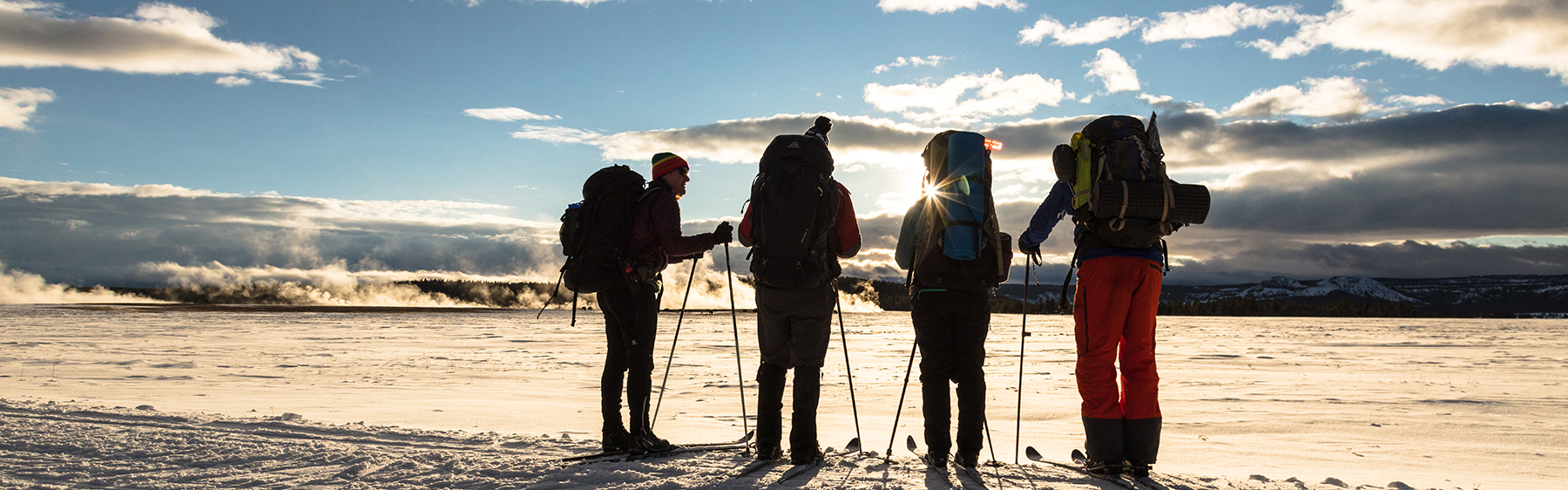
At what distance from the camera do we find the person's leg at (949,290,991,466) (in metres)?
4.36

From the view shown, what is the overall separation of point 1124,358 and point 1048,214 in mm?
928

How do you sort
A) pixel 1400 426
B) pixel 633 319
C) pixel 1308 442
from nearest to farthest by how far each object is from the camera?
pixel 633 319
pixel 1308 442
pixel 1400 426

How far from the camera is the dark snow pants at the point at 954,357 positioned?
4.36 m

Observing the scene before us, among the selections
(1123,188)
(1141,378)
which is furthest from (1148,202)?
(1141,378)

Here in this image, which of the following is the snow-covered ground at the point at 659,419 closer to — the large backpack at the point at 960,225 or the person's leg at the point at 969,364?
the person's leg at the point at 969,364

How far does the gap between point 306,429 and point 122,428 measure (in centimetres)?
122

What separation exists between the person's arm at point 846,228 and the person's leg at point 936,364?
0.51 metres

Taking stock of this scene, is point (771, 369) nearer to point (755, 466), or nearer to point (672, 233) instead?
point (755, 466)

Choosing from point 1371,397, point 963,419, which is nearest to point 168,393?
point 963,419

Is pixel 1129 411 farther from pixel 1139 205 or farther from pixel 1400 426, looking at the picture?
pixel 1400 426

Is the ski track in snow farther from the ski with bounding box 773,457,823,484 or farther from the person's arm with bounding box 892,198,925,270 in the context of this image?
the person's arm with bounding box 892,198,925,270

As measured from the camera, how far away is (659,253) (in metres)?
4.90

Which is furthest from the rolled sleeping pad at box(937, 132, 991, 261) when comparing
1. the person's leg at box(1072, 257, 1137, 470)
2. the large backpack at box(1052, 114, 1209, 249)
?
the person's leg at box(1072, 257, 1137, 470)

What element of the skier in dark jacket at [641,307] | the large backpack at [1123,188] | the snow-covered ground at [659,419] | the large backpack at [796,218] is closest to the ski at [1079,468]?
the snow-covered ground at [659,419]
